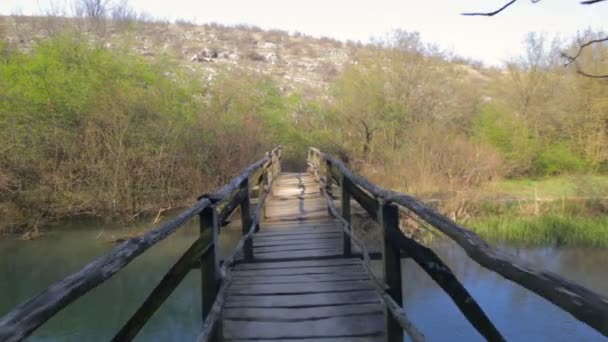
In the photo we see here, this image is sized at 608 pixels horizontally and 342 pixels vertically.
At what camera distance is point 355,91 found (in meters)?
26.6

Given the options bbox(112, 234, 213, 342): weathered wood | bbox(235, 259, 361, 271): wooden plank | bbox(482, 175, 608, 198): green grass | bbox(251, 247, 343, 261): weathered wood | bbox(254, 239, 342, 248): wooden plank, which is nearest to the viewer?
bbox(112, 234, 213, 342): weathered wood

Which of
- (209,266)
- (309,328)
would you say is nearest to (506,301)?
(309,328)

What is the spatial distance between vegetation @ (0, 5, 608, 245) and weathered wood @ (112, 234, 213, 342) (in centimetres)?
838

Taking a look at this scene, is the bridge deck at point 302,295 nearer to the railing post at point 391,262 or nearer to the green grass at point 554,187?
the railing post at point 391,262

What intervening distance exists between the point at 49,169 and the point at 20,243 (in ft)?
7.09

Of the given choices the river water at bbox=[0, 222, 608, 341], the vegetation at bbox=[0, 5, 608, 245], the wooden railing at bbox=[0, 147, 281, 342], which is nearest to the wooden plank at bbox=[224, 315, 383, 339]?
the wooden railing at bbox=[0, 147, 281, 342]

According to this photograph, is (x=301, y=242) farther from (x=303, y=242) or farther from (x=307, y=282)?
(x=307, y=282)

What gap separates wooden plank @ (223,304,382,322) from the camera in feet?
12.5

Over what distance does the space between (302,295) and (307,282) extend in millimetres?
383

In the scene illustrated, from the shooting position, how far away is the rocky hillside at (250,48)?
54.9 m

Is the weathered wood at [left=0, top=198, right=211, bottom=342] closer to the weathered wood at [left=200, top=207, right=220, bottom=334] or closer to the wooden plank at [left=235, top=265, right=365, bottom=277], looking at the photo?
the weathered wood at [left=200, top=207, right=220, bottom=334]

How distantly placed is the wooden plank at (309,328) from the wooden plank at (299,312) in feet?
0.22

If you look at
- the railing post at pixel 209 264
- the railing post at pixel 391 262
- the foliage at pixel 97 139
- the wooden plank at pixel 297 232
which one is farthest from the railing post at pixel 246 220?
the foliage at pixel 97 139

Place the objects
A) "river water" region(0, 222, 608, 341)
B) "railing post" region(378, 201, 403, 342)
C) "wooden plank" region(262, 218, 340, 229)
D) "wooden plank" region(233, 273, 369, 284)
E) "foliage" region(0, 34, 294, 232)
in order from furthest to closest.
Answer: "foliage" region(0, 34, 294, 232)
"river water" region(0, 222, 608, 341)
"wooden plank" region(262, 218, 340, 229)
"wooden plank" region(233, 273, 369, 284)
"railing post" region(378, 201, 403, 342)
